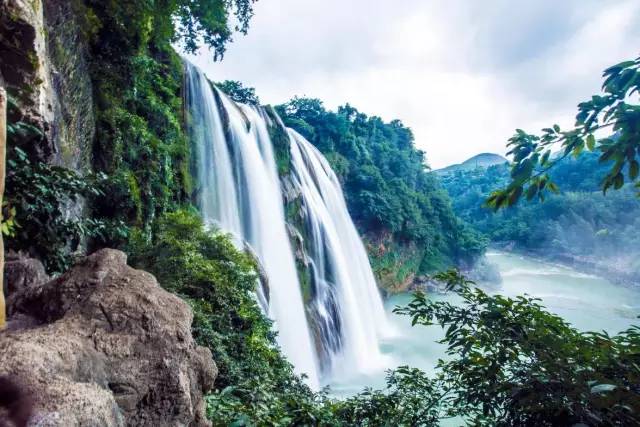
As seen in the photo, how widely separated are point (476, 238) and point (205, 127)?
94.5ft

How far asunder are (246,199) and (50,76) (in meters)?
7.44

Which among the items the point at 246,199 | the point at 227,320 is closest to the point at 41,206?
the point at 227,320

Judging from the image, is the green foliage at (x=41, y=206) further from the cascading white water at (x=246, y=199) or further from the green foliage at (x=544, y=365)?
the cascading white water at (x=246, y=199)

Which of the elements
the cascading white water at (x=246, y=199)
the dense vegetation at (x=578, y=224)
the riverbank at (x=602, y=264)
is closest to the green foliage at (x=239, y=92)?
the cascading white water at (x=246, y=199)

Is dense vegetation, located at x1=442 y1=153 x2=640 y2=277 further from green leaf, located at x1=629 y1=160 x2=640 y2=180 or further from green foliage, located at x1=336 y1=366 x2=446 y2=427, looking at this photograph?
green leaf, located at x1=629 y1=160 x2=640 y2=180

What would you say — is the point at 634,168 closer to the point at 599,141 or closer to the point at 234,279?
the point at 599,141

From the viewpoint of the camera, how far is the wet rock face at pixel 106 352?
1.35m

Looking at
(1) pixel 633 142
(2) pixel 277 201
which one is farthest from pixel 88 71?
(2) pixel 277 201

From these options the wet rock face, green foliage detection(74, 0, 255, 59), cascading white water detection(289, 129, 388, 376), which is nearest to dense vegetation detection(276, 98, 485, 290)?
cascading white water detection(289, 129, 388, 376)

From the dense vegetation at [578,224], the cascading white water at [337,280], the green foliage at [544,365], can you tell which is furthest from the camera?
the dense vegetation at [578,224]

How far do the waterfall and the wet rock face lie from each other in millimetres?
5709

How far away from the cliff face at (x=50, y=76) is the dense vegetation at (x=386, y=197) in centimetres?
1965

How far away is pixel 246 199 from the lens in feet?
36.9

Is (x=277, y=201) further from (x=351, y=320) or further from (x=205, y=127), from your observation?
(x=351, y=320)
